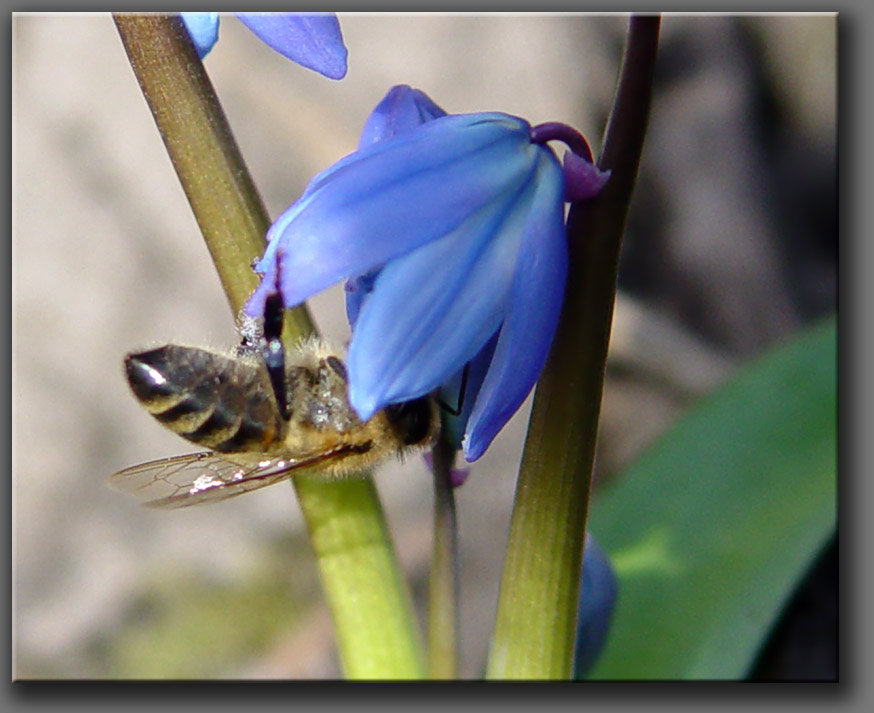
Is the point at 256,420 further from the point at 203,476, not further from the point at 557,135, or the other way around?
the point at 557,135

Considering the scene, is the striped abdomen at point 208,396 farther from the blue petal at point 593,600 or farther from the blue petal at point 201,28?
the blue petal at point 593,600

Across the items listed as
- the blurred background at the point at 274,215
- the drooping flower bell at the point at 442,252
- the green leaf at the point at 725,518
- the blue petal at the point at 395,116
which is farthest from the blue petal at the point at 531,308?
the blurred background at the point at 274,215

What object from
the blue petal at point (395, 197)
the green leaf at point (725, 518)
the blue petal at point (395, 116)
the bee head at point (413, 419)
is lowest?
the green leaf at point (725, 518)

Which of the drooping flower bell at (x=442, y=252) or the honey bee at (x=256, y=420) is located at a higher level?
the drooping flower bell at (x=442, y=252)

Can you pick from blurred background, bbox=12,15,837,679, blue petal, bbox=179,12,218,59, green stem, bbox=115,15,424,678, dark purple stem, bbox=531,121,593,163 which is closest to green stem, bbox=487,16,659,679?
dark purple stem, bbox=531,121,593,163

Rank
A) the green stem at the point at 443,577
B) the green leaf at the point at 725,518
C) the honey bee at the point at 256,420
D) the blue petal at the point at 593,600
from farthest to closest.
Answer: the green leaf at the point at 725,518 → the blue petal at the point at 593,600 → the green stem at the point at 443,577 → the honey bee at the point at 256,420

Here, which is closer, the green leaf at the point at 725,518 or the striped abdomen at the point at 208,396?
the striped abdomen at the point at 208,396

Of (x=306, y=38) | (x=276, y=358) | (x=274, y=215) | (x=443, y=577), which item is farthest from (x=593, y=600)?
(x=274, y=215)

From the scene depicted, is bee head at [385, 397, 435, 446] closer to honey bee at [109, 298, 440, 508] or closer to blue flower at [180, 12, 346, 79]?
honey bee at [109, 298, 440, 508]
